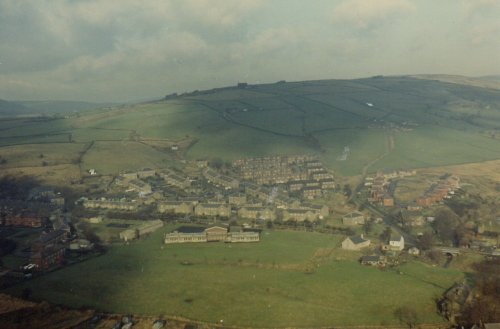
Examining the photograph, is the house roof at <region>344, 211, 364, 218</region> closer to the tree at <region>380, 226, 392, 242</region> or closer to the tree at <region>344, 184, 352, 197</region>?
the tree at <region>380, 226, 392, 242</region>

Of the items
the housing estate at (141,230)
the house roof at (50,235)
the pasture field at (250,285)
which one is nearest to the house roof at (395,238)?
the pasture field at (250,285)

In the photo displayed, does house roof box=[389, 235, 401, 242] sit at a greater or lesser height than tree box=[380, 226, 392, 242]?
greater

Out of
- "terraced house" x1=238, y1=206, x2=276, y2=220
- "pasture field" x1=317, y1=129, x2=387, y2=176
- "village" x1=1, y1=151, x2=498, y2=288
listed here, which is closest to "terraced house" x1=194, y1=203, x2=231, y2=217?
"village" x1=1, y1=151, x2=498, y2=288

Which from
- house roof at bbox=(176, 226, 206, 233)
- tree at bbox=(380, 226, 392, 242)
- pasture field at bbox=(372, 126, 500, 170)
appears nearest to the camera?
tree at bbox=(380, 226, 392, 242)

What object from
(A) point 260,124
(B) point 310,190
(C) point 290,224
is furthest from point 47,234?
(A) point 260,124

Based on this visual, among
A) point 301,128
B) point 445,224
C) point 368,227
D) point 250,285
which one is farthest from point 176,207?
point 301,128

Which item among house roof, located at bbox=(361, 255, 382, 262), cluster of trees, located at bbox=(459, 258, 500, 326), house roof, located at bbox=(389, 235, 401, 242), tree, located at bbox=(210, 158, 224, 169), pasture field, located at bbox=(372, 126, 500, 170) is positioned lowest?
cluster of trees, located at bbox=(459, 258, 500, 326)

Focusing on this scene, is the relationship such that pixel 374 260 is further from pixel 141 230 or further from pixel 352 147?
pixel 352 147
